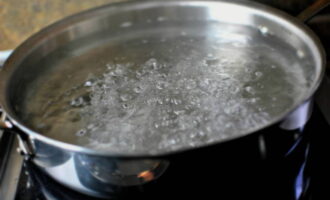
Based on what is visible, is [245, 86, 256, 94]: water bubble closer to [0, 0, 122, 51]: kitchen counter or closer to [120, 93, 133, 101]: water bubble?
[120, 93, 133, 101]: water bubble

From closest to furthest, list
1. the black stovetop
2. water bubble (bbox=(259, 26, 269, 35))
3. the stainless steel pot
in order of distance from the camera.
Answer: the stainless steel pot, the black stovetop, water bubble (bbox=(259, 26, 269, 35))

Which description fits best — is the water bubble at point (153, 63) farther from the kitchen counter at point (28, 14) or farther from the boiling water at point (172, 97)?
the kitchen counter at point (28, 14)

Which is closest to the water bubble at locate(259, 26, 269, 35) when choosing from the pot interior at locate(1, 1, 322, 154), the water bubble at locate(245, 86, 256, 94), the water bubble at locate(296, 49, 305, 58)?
the pot interior at locate(1, 1, 322, 154)

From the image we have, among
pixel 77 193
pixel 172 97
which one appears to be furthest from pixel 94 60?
pixel 77 193

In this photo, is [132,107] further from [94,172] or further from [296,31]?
[296,31]

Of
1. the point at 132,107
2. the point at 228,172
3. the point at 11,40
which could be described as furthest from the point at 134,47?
the point at 228,172

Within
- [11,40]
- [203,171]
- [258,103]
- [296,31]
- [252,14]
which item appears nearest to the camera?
[203,171]
